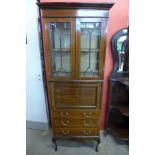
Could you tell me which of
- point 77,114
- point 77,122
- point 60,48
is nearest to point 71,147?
point 77,122

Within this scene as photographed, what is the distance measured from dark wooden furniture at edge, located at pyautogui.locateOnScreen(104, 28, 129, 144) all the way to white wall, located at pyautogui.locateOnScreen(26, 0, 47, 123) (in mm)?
1010

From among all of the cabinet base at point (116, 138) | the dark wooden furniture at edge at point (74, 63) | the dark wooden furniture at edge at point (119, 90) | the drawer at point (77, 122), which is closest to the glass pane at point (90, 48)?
the dark wooden furniture at edge at point (74, 63)

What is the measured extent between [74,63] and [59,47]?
252mm

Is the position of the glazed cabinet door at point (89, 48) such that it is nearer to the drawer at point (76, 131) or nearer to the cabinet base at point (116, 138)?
the drawer at point (76, 131)

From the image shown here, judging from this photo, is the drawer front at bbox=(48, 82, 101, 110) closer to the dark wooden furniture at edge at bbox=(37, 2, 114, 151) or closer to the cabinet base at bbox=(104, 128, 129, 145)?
the dark wooden furniture at edge at bbox=(37, 2, 114, 151)

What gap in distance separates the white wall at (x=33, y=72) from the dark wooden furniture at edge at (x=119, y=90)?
1.01 meters

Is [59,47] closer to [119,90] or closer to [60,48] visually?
[60,48]

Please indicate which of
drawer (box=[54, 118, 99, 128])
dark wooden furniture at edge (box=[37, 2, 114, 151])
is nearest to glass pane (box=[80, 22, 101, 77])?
dark wooden furniture at edge (box=[37, 2, 114, 151])

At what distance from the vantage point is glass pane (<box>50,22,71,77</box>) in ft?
5.82
